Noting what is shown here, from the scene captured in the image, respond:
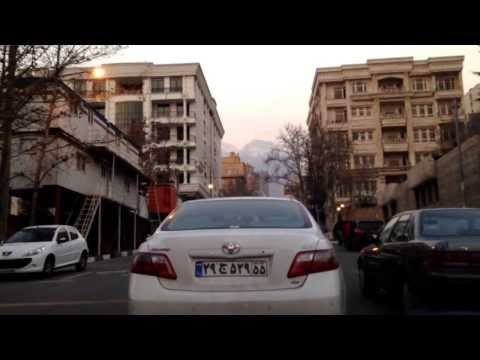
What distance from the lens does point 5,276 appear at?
1477 cm

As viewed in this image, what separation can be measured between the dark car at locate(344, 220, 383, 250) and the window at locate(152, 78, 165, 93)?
44947 millimetres

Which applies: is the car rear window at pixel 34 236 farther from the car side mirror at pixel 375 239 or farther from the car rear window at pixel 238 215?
the car rear window at pixel 238 215

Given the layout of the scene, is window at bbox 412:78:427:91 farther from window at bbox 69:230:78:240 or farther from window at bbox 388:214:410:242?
window at bbox 388:214:410:242

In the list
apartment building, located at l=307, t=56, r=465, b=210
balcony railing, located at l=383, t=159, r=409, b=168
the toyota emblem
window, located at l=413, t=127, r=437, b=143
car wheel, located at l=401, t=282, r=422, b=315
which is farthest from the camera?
Result: balcony railing, located at l=383, t=159, r=409, b=168

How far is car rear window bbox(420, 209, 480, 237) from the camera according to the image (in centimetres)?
622

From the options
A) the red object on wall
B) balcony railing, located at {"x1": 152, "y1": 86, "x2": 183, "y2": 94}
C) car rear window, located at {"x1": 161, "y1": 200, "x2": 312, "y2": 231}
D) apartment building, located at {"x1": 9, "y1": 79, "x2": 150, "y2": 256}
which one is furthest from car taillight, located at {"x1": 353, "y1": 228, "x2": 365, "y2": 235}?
balcony railing, located at {"x1": 152, "y1": 86, "x2": 183, "y2": 94}

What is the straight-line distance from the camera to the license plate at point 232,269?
150 inches

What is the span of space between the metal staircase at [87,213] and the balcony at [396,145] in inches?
1858

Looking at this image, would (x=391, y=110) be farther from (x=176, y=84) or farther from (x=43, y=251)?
(x=43, y=251)

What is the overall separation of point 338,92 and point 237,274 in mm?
70375

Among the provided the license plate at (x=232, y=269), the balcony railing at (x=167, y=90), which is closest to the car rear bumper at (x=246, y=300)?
the license plate at (x=232, y=269)
